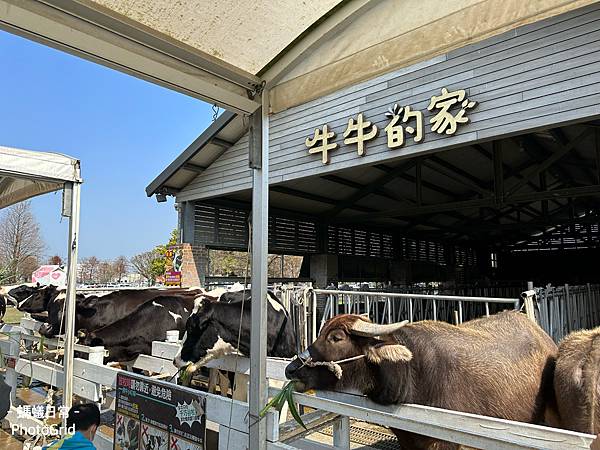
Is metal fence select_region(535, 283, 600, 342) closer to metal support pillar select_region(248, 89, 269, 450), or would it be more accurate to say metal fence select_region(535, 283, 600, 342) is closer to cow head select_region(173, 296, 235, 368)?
cow head select_region(173, 296, 235, 368)

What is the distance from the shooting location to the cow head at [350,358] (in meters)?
2.49

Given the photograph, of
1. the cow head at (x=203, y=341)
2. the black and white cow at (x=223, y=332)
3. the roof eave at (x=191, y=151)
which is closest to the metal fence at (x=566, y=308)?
the black and white cow at (x=223, y=332)

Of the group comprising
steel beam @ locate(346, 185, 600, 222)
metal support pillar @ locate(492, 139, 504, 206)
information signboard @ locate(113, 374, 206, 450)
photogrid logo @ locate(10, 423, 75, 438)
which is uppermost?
metal support pillar @ locate(492, 139, 504, 206)

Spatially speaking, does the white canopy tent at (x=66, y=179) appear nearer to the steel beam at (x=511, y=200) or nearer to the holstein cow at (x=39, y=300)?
the holstein cow at (x=39, y=300)

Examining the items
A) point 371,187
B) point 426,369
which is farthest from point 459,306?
point 371,187

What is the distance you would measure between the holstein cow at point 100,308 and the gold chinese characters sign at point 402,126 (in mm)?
3199

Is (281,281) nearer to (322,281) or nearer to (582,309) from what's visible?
(322,281)

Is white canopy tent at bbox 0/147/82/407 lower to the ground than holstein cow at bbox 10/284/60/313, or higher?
higher

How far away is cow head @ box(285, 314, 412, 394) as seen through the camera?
98.1 inches

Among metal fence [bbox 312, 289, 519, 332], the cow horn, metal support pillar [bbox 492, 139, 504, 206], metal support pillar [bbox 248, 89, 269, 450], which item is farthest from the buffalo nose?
metal support pillar [bbox 492, 139, 504, 206]

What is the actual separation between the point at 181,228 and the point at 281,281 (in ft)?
10.0

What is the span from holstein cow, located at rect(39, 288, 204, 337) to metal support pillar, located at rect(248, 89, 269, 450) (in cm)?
422

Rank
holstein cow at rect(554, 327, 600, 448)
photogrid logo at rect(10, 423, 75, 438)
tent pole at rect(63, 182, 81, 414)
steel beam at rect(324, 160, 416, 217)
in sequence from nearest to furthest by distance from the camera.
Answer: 1. holstein cow at rect(554, 327, 600, 448)
2. photogrid logo at rect(10, 423, 75, 438)
3. tent pole at rect(63, 182, 81, 414)
4. steel beam at rect(324, 160, 416, 217)

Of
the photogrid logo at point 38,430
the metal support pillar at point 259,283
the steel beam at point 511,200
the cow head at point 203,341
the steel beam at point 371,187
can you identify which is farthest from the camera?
the steel beam at point 371,187
